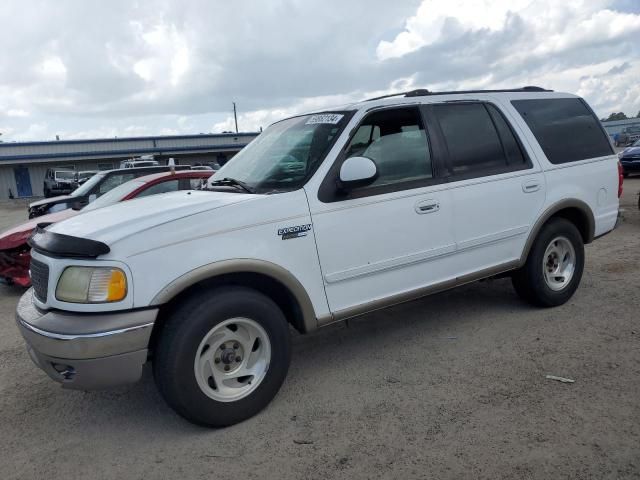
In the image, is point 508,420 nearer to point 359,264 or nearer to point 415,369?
point 415,369

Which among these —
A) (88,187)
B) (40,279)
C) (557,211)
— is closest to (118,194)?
(88,187)

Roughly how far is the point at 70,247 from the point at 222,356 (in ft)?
3.51

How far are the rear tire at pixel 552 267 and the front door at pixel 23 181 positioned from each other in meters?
44.5

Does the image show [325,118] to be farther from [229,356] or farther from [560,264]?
[560,264]

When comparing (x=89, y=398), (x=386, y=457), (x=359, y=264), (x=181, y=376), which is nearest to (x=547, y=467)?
(x=386, y=457)

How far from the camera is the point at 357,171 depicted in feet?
10.8

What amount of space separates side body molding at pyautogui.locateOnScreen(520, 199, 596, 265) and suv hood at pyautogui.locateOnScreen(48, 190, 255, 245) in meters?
2.54

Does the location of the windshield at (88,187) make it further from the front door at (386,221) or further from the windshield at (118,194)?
the front door at (386,221)

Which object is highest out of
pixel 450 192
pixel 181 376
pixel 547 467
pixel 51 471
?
pixel 450 192

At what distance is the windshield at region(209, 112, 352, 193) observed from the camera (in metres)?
3.47

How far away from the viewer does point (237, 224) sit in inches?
119

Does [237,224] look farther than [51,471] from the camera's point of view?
Yes

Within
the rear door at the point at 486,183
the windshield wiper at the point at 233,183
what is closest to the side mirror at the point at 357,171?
the windshield wiper at the point at 233,183

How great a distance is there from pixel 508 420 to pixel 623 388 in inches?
35.1
